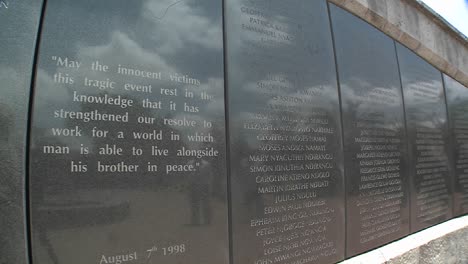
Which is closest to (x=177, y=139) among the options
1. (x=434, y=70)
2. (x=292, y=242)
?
(x=292, y=242)

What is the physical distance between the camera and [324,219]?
3.05m

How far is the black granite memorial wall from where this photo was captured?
5.53 ft

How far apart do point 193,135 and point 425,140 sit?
4059 mm

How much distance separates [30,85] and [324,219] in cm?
269

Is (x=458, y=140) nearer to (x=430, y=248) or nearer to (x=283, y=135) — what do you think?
(x=430, y=248)

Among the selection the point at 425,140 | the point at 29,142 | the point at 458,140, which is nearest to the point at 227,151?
the point at 29,142

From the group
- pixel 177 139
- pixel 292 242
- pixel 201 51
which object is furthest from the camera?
pixel 292 242

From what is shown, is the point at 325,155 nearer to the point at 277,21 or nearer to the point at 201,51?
the point at 277,21


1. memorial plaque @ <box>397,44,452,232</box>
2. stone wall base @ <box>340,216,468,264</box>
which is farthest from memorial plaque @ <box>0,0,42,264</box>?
memorial plaque @ <box>397,44,452,232</box>

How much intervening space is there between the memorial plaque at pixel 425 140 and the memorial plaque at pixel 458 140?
260 millimetres

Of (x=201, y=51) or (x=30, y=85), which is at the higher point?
(x=201, y=51)

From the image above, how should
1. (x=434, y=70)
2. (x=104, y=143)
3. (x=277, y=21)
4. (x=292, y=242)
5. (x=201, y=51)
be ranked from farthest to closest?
1. (x=434, y=70)
2. (x=277, y=21)
3. (x=292, y=242)
4. (x=201, y=51)
5. (x=104, y=143)

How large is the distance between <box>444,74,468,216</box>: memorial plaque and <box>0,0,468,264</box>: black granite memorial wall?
2135mm

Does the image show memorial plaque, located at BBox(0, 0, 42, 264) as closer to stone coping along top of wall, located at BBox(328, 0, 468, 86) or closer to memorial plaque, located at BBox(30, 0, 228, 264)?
memorial plaque, located at BBox(30, 0, 228, 264)
